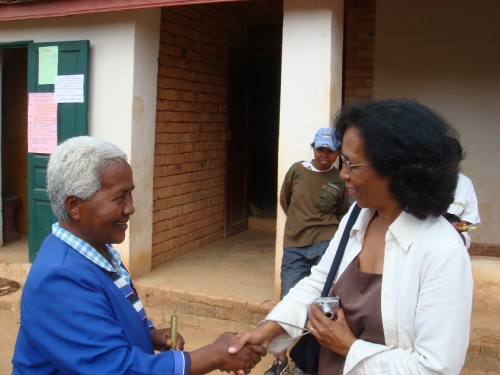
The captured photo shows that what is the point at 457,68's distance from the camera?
5.94 meters

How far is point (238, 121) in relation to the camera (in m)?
7.64

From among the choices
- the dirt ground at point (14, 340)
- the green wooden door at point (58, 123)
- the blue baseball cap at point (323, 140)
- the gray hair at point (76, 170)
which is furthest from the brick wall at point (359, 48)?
the gray hair at point (76, 170)

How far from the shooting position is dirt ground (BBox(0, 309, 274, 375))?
181 inches

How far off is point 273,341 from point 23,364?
0.92 metres

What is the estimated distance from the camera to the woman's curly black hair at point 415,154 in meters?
1.77

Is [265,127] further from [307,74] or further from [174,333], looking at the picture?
[174,333]

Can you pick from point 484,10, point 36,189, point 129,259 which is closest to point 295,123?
point 129,259

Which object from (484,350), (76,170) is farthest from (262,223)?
(76,170)

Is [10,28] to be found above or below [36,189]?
above

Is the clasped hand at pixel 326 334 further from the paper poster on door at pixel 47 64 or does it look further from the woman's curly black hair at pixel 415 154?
the paper poster on door at pixel 47 64

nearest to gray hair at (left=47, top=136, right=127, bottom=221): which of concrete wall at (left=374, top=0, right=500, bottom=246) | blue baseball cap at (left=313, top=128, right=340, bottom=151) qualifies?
blue baseball cap at (left=313, top=128, right=340, bottom=151)

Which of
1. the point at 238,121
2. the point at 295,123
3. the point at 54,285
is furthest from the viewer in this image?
the point at 238,121

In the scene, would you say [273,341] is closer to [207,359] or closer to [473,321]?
[207,359]

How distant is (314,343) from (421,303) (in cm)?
60
